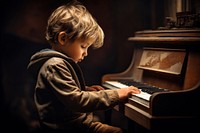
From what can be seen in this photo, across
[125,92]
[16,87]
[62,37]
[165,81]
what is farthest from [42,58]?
[16,87]

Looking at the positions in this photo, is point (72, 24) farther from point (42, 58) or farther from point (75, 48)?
point (42, 58)

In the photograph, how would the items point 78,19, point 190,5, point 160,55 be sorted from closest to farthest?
point 78,19 < point 160,55 < point 190,5

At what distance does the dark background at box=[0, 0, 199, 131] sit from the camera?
405 cm

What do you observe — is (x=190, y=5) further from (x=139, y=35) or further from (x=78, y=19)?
(x=78, y=19)

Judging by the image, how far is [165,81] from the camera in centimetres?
282

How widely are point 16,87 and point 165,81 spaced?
1979mm

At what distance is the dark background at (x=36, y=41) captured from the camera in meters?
4.05

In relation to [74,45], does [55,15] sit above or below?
above

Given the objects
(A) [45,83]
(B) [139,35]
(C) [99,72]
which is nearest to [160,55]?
(B) [139,35]

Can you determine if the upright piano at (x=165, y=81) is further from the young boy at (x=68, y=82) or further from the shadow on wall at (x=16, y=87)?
the shadow on wall at (x=16, y=87)

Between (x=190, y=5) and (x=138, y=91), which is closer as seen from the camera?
(x=138, y=91)

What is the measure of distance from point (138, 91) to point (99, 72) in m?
1.72

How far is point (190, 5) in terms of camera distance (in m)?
3.38

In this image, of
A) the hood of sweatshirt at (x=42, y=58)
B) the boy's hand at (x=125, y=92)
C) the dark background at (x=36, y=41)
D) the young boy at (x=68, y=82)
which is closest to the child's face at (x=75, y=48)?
the young boy at (x=68, y=82)
